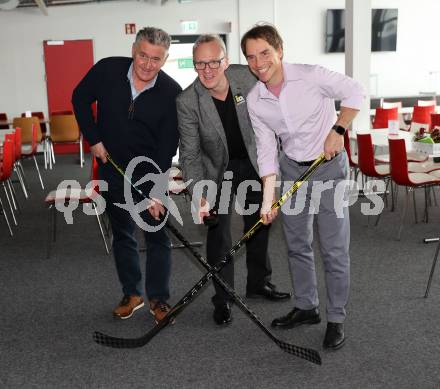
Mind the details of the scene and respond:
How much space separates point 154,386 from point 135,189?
109 cm

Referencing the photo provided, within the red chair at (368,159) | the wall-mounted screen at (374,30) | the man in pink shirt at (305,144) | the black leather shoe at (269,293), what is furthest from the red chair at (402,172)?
the wall-mounted screen at (374,30)

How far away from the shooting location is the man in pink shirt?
266 centimetres

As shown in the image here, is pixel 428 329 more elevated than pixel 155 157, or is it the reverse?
pixel 155 157

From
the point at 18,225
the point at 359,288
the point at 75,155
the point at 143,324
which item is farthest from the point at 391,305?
the point at 75,155

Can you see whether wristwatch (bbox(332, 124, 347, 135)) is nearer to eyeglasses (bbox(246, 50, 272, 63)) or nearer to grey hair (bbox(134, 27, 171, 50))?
eyeglasses (bbox(246, 50, 272, 63))

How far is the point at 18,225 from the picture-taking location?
593 centimetres

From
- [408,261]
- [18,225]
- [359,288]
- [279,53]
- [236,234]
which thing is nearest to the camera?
[279,53]

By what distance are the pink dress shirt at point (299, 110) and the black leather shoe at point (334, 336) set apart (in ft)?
2.82

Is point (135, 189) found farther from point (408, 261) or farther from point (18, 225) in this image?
point (18, 225)

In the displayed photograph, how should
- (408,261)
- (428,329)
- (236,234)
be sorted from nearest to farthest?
(428,329)
(408,261)
(236,234)

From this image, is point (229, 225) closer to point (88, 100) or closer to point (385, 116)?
point (88, 100)

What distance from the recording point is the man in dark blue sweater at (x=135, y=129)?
3.11 m

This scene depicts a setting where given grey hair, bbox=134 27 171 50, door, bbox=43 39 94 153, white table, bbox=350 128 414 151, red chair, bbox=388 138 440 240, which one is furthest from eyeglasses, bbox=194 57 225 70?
door, bbox=43 39 94 153

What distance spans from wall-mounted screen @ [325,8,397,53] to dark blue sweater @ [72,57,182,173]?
381 inches
